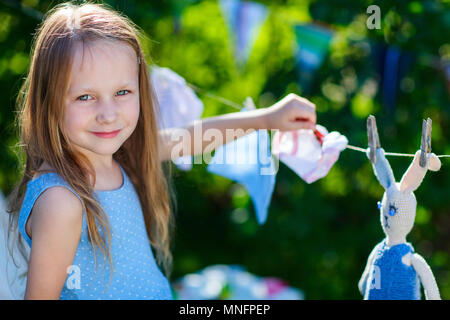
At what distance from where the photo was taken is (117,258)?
1.45 metres

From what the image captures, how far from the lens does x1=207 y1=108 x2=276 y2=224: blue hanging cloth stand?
1736 mm

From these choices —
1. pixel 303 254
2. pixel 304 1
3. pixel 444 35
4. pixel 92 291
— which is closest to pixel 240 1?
pixel 304 1

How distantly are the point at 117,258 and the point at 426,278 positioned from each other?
723 millimetres

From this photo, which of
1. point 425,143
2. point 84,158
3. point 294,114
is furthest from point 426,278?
point 84,158

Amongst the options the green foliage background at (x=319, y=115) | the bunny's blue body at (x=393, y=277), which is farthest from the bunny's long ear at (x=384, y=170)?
the green foliage background at (x=319, y=115)

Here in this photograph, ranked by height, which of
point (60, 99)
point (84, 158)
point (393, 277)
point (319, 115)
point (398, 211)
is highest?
point (319, 115)

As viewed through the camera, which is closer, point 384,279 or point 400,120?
point 384,279

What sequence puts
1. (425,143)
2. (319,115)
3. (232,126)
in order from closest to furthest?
(425,143) < (232,126) < (319,115)

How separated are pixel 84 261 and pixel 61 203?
0.18 metres

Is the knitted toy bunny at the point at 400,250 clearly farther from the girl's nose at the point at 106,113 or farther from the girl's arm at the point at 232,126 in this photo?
the girl's nose at the point at 106,113

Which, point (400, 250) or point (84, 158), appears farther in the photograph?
point (84, 158)

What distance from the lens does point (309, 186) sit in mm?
2744

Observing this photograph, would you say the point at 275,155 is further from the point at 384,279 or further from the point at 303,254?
the point at 303,254

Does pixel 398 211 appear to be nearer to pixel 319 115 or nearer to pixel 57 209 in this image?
pixel 57 209
